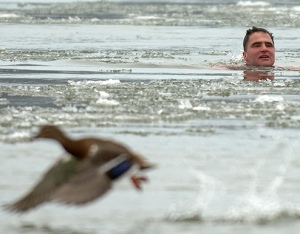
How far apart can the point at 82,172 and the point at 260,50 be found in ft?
43.0

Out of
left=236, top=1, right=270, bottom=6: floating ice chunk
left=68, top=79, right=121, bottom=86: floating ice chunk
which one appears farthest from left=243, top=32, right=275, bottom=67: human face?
left=236, top=1, right=270, bottom=6: floating ice chunk

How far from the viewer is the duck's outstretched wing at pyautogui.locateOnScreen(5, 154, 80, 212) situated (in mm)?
8867

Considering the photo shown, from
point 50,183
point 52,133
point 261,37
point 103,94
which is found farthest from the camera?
point 261,37

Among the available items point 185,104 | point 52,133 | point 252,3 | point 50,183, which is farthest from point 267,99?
point 252,3

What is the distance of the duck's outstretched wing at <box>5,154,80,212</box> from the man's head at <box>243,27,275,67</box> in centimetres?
1253

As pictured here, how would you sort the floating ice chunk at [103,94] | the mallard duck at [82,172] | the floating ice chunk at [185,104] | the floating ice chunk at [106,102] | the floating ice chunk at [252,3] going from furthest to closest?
1. the floating ice chunk at [252,3]
2. the floating ice chunk at [103,94]
3. the floating ice chunk at [106,102]
4. the floating ice chunk at [185,104]
5. the mallard duck at [82,172]

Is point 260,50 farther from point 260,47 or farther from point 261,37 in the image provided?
point 261,37

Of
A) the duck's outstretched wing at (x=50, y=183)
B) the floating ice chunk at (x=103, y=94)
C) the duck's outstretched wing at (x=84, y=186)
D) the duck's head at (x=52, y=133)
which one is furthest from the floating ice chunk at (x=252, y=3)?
the duck's outstretched wing at (x=84, y=186)

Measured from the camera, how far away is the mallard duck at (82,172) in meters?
8.49

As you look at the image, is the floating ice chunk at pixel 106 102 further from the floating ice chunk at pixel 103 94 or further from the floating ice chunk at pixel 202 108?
the floating ice chunk at pixel 202 108

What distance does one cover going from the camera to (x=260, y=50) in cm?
2148

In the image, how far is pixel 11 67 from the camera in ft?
69.3

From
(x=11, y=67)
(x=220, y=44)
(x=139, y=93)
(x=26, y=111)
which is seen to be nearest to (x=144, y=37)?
(x=220, y=44)

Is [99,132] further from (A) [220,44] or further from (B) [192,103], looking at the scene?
(A) [220,44]
